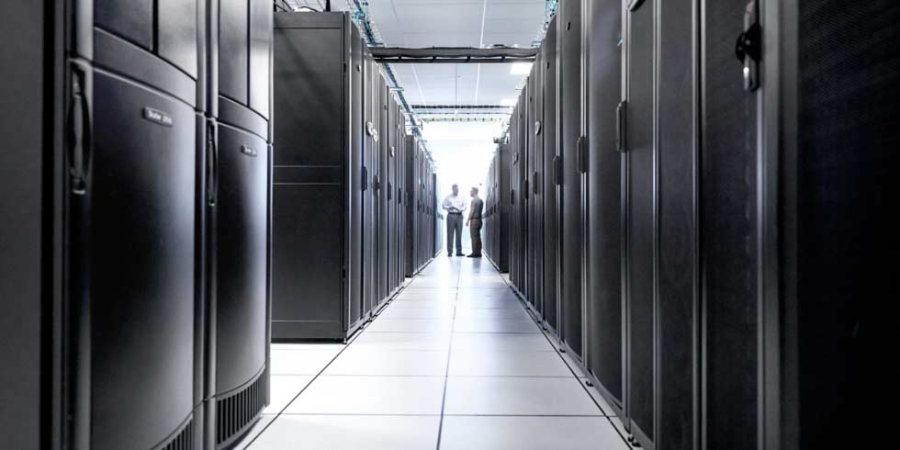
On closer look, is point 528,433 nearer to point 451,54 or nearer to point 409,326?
point 409,326

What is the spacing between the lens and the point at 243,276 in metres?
1.53

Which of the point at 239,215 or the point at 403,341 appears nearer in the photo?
the point at 239,215

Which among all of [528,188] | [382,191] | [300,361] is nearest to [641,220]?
[300,361]

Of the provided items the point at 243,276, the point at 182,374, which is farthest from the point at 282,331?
the point at 182,374

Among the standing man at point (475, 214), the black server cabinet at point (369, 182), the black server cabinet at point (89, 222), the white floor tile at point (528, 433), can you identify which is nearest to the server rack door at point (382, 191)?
the black server cabinet at point (369, 182)

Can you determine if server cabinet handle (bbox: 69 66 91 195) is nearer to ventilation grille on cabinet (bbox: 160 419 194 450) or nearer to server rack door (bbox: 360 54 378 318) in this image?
ventilation grille on cabinet (bbox: 160 419 194 450)

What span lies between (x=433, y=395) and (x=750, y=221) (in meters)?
1.32

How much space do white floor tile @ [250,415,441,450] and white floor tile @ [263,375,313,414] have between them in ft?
0.36

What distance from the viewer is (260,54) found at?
64.1 inches

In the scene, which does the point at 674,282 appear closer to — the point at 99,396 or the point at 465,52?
the point at 99,396

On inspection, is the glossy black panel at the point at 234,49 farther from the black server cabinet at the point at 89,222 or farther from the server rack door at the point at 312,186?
the server rack door at the point at 312,186

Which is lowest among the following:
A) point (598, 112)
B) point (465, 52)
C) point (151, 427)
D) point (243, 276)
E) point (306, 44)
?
point (151, 427)

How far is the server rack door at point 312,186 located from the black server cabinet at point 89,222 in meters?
1.64

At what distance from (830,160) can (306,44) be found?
99.8 inches
